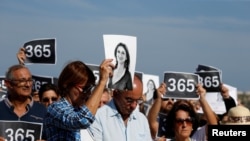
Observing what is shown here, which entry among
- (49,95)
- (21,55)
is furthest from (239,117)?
(21,55)

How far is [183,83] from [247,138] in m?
3.24

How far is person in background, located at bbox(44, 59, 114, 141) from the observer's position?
198 inches

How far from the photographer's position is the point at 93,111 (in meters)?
5.05

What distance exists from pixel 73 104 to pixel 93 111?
8.3 inches

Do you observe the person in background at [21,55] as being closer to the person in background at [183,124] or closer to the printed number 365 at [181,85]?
the printed number 365 at [181,85]

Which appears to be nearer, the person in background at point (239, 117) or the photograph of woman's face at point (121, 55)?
the photograph of woman's face at point (121, 55)

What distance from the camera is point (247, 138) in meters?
7.43

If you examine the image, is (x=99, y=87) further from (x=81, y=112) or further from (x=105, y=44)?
(x=105, y=44)

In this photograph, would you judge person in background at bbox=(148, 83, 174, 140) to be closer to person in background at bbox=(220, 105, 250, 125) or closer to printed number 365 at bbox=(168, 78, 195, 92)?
person in background at bbox=(220, 105, 250, 125)

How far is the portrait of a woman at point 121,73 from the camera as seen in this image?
6.46 meters

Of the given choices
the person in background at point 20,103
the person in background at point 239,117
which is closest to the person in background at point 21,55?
the person in background at point 20,103

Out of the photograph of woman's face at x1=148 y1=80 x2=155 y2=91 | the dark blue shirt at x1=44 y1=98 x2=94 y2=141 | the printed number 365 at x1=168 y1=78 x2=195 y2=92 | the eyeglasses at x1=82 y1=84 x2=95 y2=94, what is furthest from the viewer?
the photograph of woman's face at x1=148 y1=80 x2=155 y2=91

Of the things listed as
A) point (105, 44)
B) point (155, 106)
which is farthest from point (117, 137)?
point (155, 106)

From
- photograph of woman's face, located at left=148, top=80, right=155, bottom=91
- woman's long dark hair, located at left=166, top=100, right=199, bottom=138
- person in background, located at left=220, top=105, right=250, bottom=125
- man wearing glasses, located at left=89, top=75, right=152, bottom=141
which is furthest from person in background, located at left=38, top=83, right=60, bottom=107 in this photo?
→ photograph of woman's face, located at left=148, top=80, right=155, bottom=91
